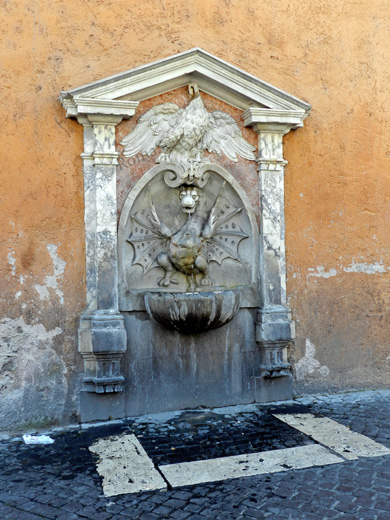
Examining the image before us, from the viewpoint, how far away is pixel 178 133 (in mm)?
4387

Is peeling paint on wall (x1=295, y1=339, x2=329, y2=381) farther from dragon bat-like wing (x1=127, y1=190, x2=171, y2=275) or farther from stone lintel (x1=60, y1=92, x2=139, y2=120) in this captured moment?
stone lintel (x1=60, y1=92, x2=139, y2=120)

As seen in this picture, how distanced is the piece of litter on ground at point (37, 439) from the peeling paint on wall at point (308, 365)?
2.36m

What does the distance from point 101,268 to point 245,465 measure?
1941 millimetres

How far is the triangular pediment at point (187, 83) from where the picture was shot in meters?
4.05

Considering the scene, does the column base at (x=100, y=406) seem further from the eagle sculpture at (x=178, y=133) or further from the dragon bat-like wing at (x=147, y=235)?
the eagle sculpture at (x=178, y=133)

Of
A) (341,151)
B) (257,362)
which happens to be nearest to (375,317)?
(257,362)

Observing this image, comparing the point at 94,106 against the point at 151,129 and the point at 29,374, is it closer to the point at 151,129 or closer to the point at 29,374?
the point at 151,129

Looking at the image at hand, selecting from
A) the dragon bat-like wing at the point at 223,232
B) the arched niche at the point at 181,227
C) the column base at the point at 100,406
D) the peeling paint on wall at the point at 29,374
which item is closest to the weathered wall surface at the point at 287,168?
the peeling paint on wall at the point at 29,374

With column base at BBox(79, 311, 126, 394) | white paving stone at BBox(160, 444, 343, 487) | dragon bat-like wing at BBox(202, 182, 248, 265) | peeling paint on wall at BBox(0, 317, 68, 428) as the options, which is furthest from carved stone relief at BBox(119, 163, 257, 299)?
white paving stone at BBox(160, 444, 343, 487)

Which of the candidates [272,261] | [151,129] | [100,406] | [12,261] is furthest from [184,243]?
[100,406]

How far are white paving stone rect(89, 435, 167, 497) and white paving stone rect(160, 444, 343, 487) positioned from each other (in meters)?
0.11

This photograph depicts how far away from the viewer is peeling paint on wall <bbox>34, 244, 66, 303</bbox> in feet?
13.3

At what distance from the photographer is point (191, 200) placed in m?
4.49

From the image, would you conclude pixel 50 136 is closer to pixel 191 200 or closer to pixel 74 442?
pixel 191 200
